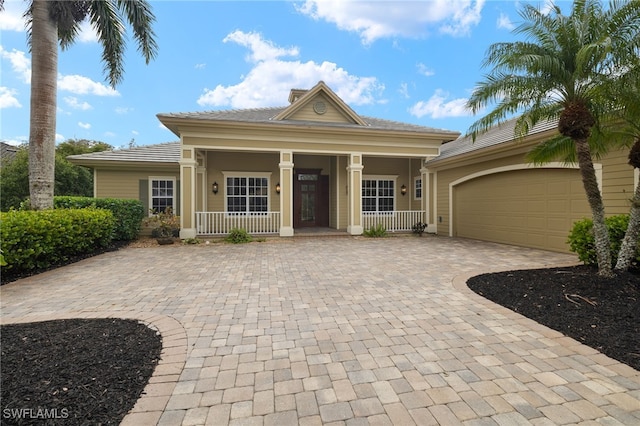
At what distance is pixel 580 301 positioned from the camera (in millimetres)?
4062

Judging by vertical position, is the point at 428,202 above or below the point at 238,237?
above

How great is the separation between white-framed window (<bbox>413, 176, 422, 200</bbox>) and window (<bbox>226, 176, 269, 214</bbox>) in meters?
7.03

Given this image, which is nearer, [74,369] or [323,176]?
[74,369]

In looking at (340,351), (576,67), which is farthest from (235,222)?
(576,67)

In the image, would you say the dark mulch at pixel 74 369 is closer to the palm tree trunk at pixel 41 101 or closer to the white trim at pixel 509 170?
the palm tree trunk at pixel 41 101

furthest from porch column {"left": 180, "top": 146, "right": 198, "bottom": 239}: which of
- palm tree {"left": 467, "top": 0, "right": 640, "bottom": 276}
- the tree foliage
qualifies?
palm tree {"left": 467, "top": 0, "right": 640, "bottom": 276}

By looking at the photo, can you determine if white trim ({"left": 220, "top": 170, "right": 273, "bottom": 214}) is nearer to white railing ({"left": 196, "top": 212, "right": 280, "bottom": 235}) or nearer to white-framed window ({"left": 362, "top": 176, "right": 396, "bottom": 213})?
white railing ({"left": 196, "top": 212, "right": 280, "bottom": 235})

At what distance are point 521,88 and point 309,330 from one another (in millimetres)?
5346

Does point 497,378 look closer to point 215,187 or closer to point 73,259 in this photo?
point 73,259

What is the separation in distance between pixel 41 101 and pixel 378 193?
1218cm

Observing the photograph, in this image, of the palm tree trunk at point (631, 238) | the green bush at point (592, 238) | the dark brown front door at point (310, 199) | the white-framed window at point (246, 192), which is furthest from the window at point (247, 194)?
the palm tree trunk at point (631, 238)

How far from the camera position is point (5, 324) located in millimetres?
3432

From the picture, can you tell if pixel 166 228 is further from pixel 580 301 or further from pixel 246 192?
pixel 580 301

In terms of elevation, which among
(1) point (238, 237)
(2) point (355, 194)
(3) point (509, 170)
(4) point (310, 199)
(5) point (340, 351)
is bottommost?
(5) point (340, 351)
